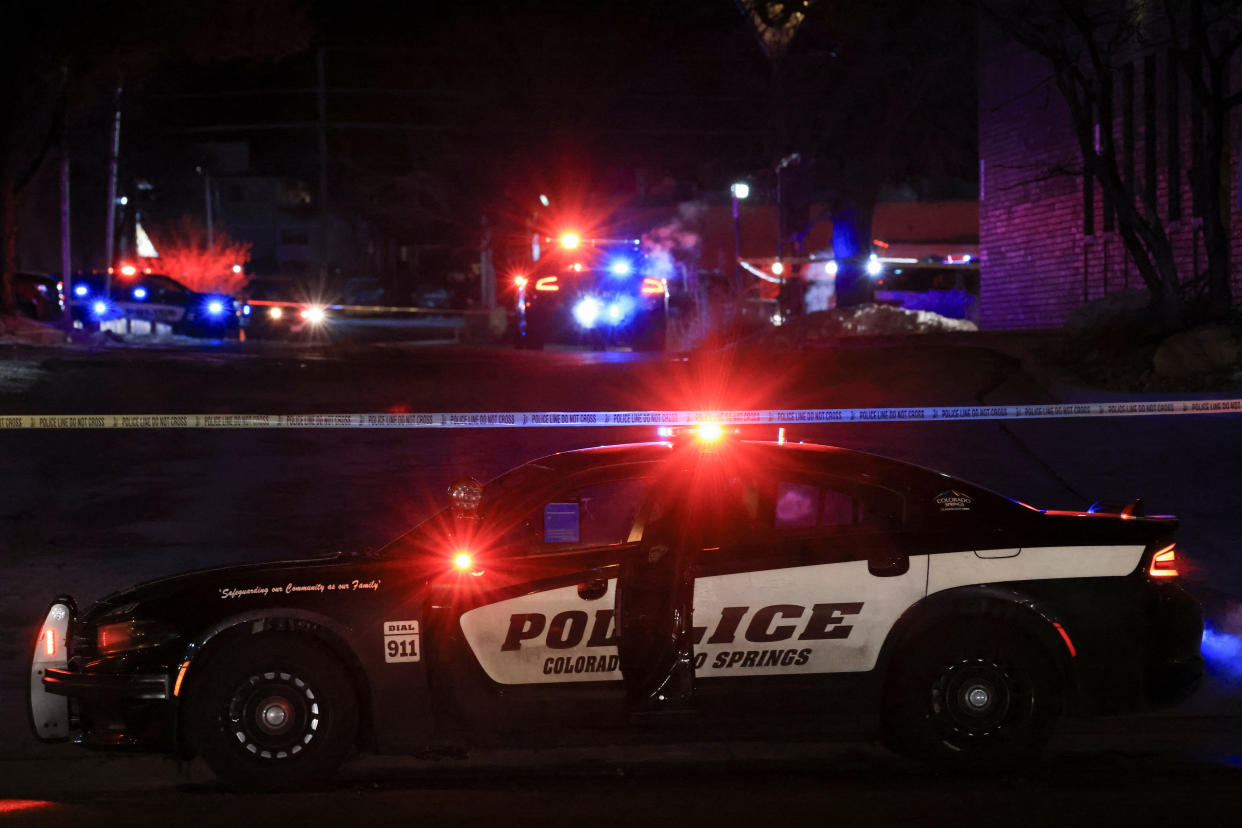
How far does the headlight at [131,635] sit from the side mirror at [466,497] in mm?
1175

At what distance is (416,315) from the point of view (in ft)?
171

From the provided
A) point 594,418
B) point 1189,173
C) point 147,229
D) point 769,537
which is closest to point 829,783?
point 769,537

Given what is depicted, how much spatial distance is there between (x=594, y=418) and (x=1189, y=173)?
348 inches

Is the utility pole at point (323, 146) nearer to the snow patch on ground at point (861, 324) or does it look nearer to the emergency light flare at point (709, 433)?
the snow patch on ground at point (861, 324)

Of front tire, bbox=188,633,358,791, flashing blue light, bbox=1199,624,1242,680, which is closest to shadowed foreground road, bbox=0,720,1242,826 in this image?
front tire, bbox=188,633,358,791

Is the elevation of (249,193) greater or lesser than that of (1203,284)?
greater

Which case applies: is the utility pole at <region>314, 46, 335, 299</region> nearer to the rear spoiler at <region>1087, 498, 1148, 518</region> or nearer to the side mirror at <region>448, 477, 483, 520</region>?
the side mirror at <region>448, 477, 483, 520</region>

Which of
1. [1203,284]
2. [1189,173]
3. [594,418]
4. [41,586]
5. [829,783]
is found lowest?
[829,783]

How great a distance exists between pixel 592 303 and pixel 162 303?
10.5 m

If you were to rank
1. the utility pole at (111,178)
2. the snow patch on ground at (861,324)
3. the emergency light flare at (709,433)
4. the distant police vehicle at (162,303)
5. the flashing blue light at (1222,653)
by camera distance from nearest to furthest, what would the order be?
the emergency light flare at (709,433) → the flashing blue light at (1222,653) → the snow patch on ground at (861,324) → the utility pole at (111,178) → the distant police vehicle at (162,303)

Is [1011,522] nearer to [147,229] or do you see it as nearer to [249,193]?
[147,229]

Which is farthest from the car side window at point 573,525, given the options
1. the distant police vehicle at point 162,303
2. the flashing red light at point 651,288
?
the distant police vehicle at point 162,303

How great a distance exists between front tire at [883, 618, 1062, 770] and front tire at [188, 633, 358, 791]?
2.16 meters

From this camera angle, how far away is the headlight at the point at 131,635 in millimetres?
5492
